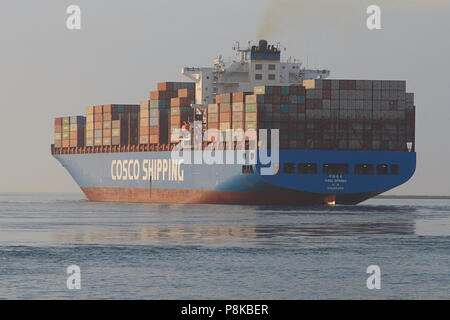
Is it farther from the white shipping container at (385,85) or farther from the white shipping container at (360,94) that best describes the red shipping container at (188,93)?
the white shipping container at (385,85)

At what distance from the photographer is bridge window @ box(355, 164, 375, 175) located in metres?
90.2

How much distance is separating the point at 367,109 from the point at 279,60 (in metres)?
13.5

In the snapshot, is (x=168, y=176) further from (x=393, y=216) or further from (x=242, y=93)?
(x=393, y=216)

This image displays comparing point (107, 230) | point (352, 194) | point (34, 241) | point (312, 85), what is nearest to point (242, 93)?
point (312, 85)

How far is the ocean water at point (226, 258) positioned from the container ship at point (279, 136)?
61.5ft

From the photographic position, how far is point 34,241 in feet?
173

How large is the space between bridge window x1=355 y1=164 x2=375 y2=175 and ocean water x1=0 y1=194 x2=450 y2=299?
1932 centimetres

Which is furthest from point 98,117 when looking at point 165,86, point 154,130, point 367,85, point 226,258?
point 226,258

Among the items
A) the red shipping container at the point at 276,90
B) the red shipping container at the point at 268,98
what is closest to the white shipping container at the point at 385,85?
the red shipping container at the point at 276,90

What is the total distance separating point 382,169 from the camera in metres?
91.4

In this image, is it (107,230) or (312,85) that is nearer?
(107,230)

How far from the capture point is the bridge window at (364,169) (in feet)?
296

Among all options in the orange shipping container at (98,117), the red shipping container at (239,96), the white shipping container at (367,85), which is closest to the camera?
the white shipping container at (367,85)

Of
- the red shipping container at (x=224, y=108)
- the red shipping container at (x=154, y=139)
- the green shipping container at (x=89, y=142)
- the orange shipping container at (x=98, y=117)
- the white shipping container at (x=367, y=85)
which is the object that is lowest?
the green shipping container at (x=89, y=142)
